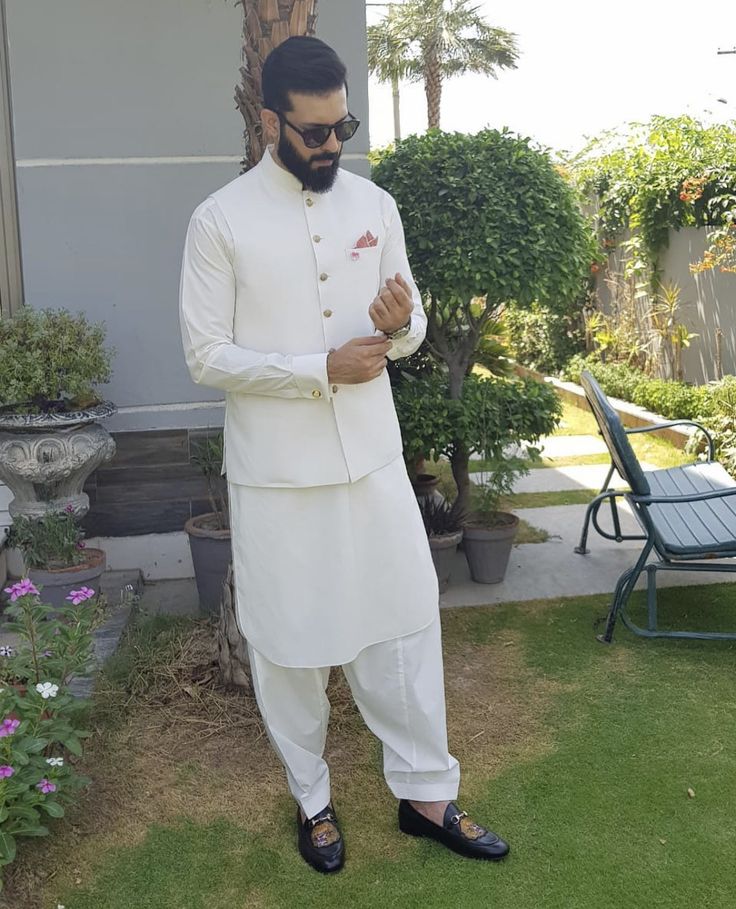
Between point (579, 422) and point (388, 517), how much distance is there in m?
6.52

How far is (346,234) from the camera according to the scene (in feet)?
7.91

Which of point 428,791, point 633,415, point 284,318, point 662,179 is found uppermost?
point 662,179

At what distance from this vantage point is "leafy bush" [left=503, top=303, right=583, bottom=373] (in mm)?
10773

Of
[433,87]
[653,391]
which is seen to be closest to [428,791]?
[653,391]

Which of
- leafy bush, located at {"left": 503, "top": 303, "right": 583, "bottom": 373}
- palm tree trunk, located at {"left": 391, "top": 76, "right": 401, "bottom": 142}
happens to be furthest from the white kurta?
palm tree trunk, located at {"left": 391, "top": 76, "right": 401, "bottom": 142}

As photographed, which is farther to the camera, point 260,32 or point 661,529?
point 661,529

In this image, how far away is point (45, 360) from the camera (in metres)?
4.02

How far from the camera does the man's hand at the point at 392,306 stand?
2256 millimetres

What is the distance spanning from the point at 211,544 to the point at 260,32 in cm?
208

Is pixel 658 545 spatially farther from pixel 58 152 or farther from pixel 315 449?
pixel 58 152

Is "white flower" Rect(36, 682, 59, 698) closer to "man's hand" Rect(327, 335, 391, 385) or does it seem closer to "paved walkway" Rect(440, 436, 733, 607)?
"man's hand" Rect(327, 335, 391, 385)

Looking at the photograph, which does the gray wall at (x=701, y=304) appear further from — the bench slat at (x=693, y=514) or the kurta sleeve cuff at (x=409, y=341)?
the kurta sleeve cuff at (x=409, y=341)

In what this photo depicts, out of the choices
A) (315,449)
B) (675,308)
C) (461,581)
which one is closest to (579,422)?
(675,308)

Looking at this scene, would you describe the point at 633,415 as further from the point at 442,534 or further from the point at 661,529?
the point at 661,529
